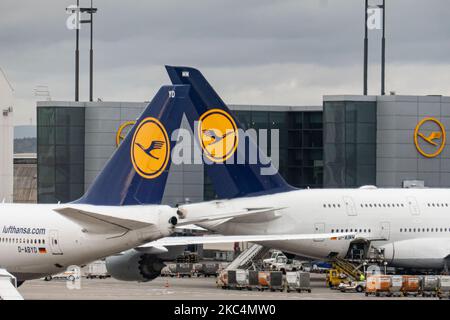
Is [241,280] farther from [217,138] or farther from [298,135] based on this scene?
[298,135]

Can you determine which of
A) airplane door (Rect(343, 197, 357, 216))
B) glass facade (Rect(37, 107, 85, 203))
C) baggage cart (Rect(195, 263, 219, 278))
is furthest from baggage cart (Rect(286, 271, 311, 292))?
glass facade (Rect(37, 107, 85, 203))

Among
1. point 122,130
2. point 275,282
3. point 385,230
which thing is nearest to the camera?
point 275,282

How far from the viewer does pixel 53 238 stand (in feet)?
132

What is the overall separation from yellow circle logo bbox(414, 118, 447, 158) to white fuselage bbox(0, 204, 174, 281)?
54.2 metres

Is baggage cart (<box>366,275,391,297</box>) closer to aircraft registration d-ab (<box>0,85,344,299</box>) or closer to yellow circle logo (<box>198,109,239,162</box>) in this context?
yellow circle logo (<box>198,109,239,162</box>)

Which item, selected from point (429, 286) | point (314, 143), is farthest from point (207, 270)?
point (314, 143)

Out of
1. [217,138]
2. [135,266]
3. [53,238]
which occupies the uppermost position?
[217,138]

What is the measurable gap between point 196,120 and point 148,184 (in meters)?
21.1

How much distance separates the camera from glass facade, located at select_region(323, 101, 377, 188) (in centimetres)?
9062

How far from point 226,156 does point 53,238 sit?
2097cm

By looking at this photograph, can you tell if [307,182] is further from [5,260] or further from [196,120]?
[5,260]

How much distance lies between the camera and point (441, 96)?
9131 cm

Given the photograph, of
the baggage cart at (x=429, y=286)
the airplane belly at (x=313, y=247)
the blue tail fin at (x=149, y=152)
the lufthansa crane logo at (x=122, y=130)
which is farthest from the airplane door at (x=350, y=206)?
the lufthansa crane logo at (x=122, y=130)
